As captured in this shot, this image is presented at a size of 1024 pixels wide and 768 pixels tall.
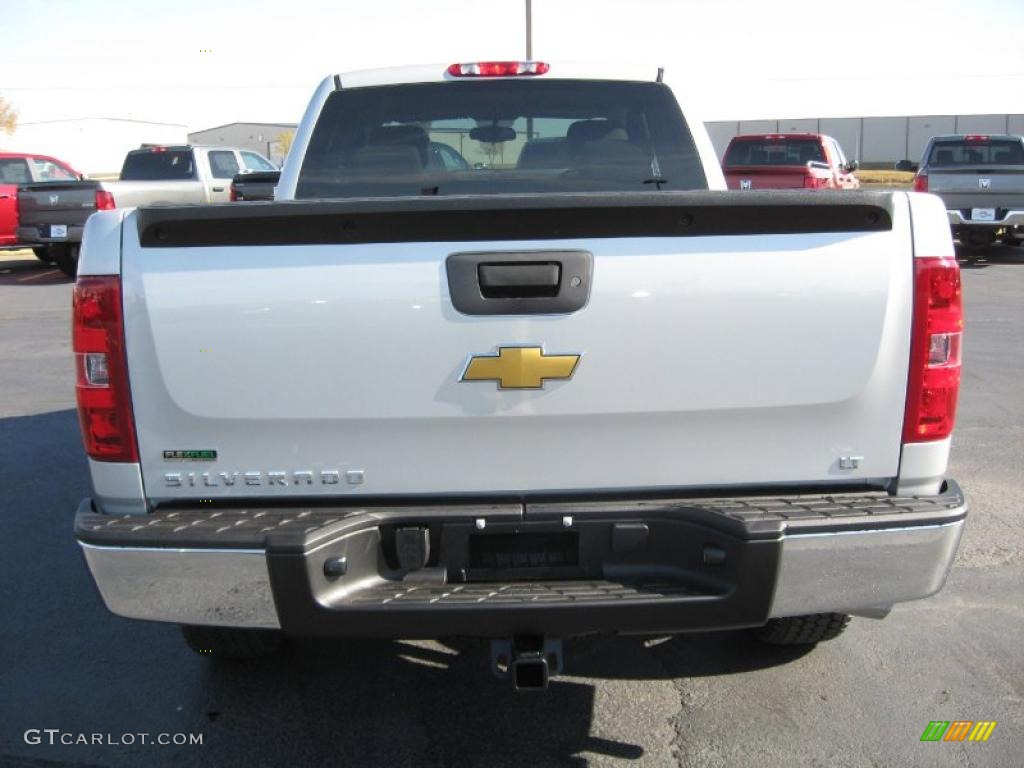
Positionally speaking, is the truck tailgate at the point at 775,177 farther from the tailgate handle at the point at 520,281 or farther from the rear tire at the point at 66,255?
the tailgate handle at the point at 520,281

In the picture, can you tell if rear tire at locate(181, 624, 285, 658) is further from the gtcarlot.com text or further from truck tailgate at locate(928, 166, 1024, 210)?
truck tailgate at locate(928, 166, 1024, 210)

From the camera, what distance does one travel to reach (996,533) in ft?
15.7

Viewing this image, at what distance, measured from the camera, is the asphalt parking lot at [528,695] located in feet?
9.81

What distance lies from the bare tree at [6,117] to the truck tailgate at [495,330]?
66.7 m

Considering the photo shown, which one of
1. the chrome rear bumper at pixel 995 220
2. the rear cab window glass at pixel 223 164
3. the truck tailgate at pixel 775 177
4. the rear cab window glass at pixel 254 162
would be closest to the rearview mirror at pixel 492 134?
the truck tailgate at pixel 775 177

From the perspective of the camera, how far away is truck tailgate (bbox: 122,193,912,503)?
246 cm

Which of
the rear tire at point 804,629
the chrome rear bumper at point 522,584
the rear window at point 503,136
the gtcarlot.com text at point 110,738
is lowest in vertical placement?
the gtcarlot.com text at point 110,738

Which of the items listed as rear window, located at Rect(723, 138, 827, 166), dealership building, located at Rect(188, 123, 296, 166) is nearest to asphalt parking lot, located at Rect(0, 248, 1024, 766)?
rear window, located at Rect(723, 138, 827, 166)

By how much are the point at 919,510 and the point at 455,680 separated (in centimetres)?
172

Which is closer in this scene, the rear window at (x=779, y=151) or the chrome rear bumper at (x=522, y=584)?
the chrome rear bumper at (x=522, y=584)

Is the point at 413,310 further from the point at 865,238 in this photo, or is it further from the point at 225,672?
the point at 225,672

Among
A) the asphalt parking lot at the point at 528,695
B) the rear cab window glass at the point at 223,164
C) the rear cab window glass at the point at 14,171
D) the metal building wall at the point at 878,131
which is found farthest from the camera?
the metal building wall at the point at 878,131

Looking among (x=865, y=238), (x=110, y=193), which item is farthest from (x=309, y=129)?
(x=110, y=193)

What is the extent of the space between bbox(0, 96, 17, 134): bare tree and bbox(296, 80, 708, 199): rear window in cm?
6513
